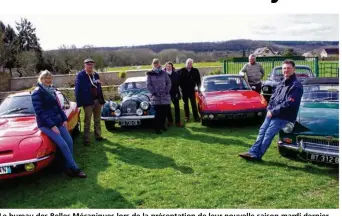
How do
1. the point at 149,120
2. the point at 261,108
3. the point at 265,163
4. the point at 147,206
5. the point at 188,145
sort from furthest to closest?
the point at 149,120 < the point at 261,108 < the point at 188,145 < the point at 265,163 < the point at 147,206

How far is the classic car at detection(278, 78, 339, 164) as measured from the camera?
4.58 m

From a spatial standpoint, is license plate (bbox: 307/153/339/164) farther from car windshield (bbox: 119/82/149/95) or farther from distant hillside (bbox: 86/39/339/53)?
car windshield (bbox: 119/82/149/95)

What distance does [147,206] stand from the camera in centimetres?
386

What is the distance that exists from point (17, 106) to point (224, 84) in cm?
504

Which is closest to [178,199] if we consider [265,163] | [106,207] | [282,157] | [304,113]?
[106,207]

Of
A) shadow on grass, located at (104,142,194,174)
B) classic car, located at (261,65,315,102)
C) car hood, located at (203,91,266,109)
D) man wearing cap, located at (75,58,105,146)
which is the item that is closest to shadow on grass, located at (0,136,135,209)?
shadow on grass, located at (104,142,194,174)

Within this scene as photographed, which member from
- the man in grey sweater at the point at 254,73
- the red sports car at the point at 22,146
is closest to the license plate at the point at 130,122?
the red sports car at the point at 22,146

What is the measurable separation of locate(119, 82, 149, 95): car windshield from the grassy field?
2.78 m

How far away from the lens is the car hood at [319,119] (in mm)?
4688

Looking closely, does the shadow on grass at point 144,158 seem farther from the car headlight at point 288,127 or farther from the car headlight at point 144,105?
the car headlight at point 288,127

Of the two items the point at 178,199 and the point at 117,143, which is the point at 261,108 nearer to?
the point at 117,143

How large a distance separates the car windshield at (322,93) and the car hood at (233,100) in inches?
50.9

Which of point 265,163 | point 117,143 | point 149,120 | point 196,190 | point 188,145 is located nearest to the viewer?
point 196,190

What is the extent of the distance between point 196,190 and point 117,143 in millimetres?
2923
